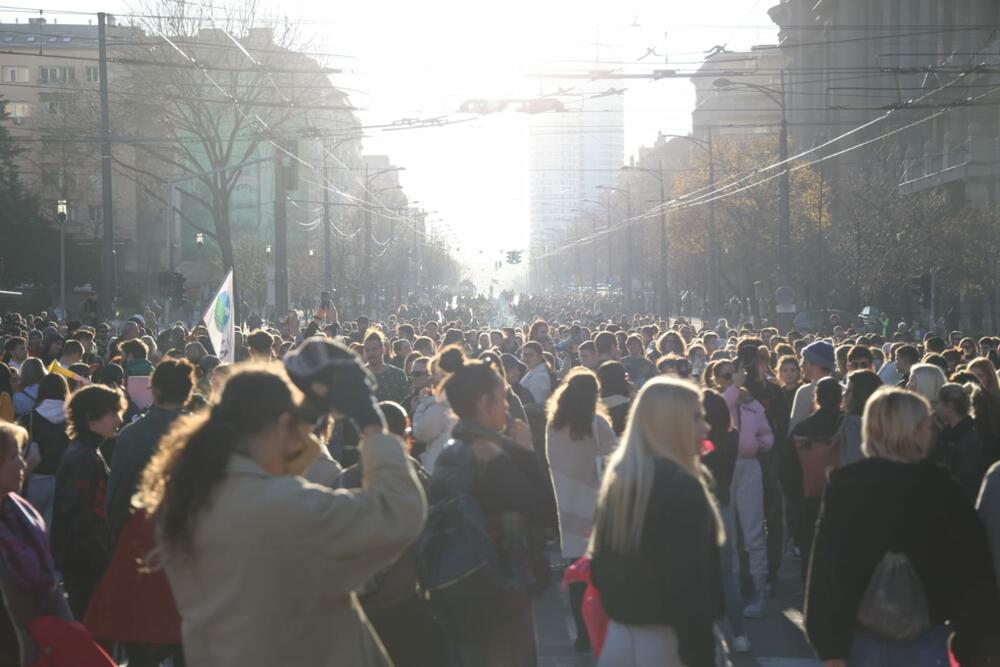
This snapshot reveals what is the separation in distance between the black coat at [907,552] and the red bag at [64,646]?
2.42 meters

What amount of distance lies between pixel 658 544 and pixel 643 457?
30 cm

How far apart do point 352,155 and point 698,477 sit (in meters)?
139

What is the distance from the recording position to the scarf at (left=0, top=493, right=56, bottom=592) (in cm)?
559

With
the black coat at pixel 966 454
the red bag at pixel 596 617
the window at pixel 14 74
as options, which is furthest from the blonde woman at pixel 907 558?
the window at pixel 14 74

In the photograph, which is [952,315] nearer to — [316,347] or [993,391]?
[993,391]

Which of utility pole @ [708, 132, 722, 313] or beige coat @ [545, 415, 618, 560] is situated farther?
utility pole @ [708, 132, 722, 313]

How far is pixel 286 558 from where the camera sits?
13.6 ft

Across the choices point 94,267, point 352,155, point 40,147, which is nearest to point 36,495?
point 94,267

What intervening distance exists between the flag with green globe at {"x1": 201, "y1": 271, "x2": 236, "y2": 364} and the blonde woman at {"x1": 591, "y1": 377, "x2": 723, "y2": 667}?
8.91m

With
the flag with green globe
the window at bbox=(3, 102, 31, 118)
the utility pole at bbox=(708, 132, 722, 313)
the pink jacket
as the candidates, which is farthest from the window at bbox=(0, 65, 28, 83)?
the pink jacket

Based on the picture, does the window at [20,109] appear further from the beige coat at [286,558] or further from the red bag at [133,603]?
the beige coat at [286,558]

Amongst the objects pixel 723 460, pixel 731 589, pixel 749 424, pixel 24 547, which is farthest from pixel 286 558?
pixel 749 424

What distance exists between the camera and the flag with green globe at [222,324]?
46.0 feet

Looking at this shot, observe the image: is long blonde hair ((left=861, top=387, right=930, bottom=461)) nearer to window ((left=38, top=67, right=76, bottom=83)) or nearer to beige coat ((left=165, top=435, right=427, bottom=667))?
beige coat ((left=165, top=435, right=427, bottom=667))
